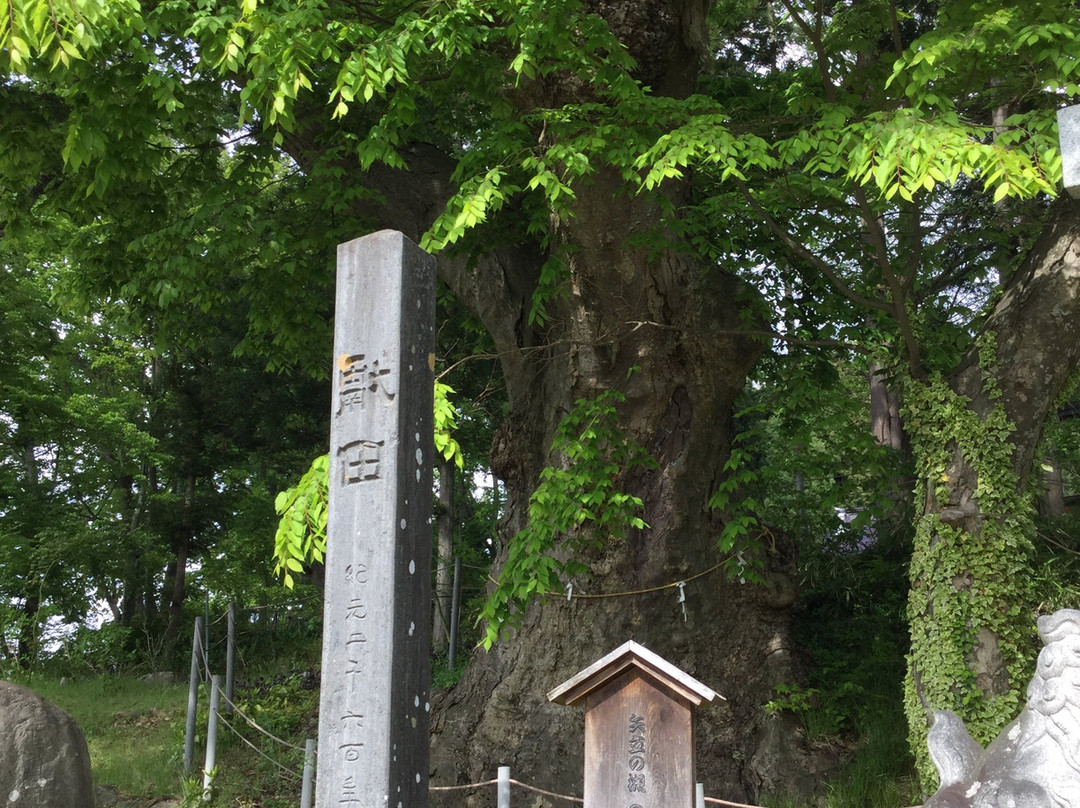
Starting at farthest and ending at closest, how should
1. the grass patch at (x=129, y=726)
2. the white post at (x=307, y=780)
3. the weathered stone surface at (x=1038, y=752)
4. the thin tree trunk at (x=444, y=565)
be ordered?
the thin tree trunk at (x=444, y=565)
the grass patch at (x=129, y=726)
the white post at (x=307, y=780)
the weathered stone surface at (x=1038, y=752)

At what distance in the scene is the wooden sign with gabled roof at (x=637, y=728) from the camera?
5.01 m

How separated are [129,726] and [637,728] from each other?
8.19 meters

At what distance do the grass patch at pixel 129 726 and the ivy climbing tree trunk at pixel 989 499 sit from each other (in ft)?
22.7

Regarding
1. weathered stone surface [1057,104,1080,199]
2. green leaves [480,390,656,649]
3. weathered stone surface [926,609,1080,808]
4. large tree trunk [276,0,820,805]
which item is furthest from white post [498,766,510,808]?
weathered stone surface [1057,104,1080,199]

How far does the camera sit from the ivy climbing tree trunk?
6.56 m

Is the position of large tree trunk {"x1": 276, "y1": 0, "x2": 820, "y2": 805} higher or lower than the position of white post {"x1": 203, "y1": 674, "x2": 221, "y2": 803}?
higher

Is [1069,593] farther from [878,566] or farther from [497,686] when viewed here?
[497,686]

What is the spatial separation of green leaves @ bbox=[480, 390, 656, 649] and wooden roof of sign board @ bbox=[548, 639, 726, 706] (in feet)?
4.08

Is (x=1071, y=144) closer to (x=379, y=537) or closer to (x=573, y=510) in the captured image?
(x=379, y=537)

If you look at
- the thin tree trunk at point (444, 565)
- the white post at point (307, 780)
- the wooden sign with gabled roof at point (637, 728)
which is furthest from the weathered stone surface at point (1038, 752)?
the thin tree trunk at point (444, 565)

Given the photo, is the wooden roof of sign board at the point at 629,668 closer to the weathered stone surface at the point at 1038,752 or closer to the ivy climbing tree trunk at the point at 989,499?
the weathered stone surface at the point at 1038,752

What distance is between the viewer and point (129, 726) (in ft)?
36.6

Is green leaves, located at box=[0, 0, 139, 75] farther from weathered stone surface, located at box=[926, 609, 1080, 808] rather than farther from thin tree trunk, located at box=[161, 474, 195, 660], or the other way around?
thin tree trunk, located at box=[161, 474, 195, 660]

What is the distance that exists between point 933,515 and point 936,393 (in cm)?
88
